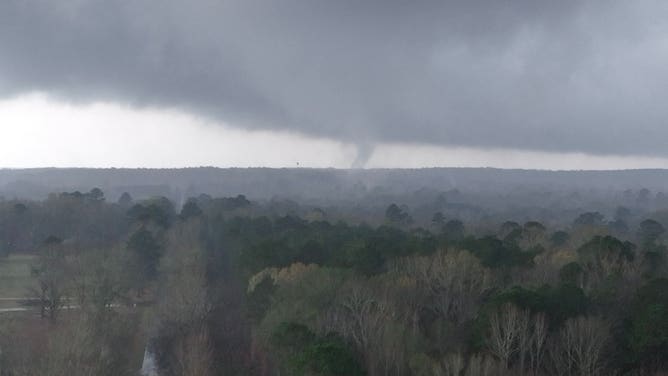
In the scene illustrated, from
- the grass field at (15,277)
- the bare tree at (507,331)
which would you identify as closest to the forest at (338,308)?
the bare tree at (507,331)

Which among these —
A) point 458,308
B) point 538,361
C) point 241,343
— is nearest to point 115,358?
point 241,343

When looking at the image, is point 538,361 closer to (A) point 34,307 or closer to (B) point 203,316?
(B) point 203,316

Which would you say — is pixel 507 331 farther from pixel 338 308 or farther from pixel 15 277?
pixel 15 277

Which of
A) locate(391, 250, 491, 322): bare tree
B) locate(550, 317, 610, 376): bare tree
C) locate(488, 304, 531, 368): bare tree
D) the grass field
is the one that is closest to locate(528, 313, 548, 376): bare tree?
locate(488, 304, 531, 368): bare tree

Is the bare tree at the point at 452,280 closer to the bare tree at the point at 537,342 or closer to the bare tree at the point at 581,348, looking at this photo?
the bare tree at the point at 537,342

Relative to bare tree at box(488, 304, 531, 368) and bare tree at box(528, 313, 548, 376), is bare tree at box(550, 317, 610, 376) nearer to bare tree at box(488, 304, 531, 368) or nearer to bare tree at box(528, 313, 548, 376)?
bare tree at box(528, 313, 548, 376)

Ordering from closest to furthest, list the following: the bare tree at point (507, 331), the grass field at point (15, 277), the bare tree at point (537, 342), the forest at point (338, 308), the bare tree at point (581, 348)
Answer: the bare tree at point (581, 348), the bare tree at point (507, 331), the forest at point (338, 308), the bare tree at point (537, 342), the grass field at point (15, 277)

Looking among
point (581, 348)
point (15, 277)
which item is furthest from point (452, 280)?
point (15, 277)
